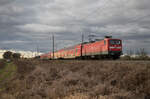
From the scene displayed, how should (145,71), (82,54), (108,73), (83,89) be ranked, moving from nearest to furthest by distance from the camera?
(83,89)
(145,71)
(108,73)
(82,54)

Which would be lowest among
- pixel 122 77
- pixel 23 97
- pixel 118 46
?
pixel 23 97

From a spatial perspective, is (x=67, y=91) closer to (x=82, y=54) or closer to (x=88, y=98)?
(x=88, y=98)

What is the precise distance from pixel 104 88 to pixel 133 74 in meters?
2.49

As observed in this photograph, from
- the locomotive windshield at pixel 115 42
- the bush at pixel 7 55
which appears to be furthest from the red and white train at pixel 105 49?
the bush at pixel 7 55

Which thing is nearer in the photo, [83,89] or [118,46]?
[83,89]

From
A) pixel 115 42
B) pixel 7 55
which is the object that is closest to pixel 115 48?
pixel 115 42

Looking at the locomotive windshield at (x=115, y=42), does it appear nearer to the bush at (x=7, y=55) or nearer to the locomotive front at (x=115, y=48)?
the locomotive front at (x=115, y=48)

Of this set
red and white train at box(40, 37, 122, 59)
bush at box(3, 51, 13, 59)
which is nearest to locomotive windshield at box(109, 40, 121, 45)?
red and white train at box(40, 37, 122, 59)

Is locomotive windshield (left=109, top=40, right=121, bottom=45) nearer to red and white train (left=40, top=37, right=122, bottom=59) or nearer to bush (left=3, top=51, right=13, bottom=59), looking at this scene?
red and white train (left=40, top=37, right=122, bottom=59)

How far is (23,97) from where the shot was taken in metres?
9.45

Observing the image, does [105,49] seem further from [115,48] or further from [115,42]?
[115,42]

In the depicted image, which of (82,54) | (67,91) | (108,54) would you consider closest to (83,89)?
(67,91)

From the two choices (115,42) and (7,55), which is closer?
(115,42)

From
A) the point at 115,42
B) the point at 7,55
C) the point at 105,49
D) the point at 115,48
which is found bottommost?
the point at 7,55
